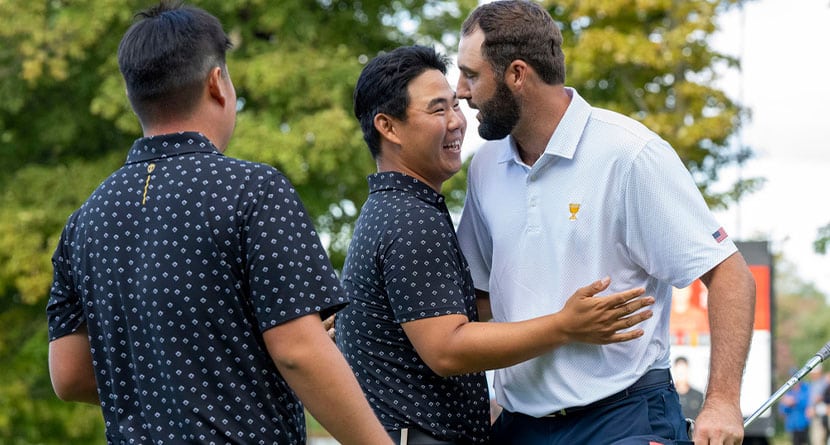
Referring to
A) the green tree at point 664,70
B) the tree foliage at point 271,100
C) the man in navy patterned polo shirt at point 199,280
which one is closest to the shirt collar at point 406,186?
the man in navy patterned polo shirt at point 199,280

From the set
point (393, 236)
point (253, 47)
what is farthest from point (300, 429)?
point (253, 47)

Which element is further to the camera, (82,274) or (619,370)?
(619,370)

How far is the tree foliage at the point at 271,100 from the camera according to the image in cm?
1505

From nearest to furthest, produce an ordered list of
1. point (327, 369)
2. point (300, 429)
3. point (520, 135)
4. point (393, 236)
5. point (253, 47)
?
point (327, 369)
point (300, 429)
point (393, 236)
point (520, 135)
point (253, 47)

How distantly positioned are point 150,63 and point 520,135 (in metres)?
1.42

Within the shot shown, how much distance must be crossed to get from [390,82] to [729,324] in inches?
49.3

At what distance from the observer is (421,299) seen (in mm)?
3473

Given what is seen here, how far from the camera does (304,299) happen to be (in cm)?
270

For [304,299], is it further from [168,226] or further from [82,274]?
[82,274]

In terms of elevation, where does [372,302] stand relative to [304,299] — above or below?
below

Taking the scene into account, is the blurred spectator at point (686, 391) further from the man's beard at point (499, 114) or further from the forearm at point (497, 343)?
the forearm at point (497, 343)

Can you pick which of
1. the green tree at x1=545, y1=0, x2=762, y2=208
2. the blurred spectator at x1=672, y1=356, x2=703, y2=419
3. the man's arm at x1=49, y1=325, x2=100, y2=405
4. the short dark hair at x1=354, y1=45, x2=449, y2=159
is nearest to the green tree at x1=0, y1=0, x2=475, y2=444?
the green tree at x1=545, y1=0, x2=762, y2=208

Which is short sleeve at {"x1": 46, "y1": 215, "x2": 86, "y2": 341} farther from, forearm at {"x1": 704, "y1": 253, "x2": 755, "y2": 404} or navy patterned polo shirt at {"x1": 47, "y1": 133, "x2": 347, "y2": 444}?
forearm at {"x1": 704, "y1": 253, "x2": 755, "y2": 404}

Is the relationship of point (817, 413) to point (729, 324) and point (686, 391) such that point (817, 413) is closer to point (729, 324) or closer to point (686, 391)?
point (686, 391)
